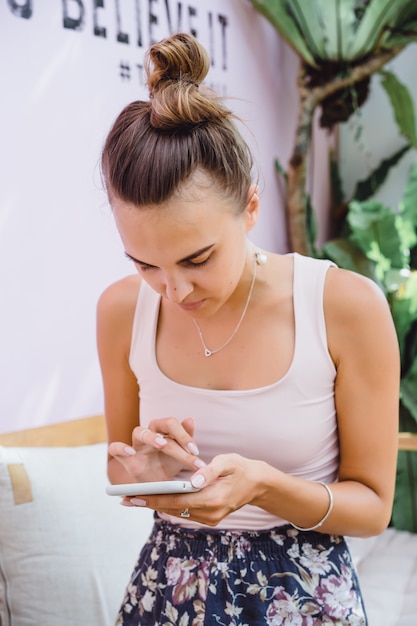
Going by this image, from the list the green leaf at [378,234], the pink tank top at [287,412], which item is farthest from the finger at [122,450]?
the green leaf at [378,234]

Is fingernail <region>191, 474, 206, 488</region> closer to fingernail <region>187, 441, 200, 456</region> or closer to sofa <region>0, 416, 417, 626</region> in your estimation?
fingernail <region>187, 441, 200, 456</region>

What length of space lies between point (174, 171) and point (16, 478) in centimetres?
93

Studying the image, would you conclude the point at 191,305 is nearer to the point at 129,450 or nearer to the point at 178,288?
the point at 178,288

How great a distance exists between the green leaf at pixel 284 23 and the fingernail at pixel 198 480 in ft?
7.05

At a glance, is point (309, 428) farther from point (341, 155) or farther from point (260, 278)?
point (341, 155)

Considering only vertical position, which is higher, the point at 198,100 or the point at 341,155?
the point at 198,100

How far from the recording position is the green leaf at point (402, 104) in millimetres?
2789

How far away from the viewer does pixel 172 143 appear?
102cm

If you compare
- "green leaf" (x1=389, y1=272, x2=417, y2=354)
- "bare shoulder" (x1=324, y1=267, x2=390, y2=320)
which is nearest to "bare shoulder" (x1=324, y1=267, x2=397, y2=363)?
"bare shoulder" (x1=324, y1=267, x2=390, y2=320)

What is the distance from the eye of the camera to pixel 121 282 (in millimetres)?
1300

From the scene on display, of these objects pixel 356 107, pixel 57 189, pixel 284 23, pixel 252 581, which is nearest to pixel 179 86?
pixel 252 581

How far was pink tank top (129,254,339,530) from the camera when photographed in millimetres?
1101

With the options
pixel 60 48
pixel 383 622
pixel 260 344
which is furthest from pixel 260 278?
pixel 383 622

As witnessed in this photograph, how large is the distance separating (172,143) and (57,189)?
96 cm
